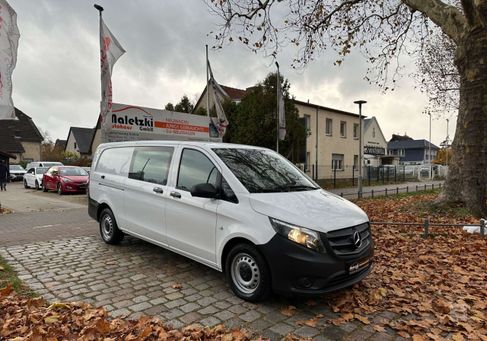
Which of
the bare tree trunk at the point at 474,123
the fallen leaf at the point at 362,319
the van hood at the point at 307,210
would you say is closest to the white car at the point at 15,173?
the van hood at the point at 307,210

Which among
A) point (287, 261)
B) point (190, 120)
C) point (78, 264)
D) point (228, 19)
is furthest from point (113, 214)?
point (190, 120)

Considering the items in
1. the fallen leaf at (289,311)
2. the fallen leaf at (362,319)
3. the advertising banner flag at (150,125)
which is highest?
the advertising banner flag at (150,125)

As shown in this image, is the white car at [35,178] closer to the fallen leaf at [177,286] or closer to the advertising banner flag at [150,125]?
the advertising banner flag at [150,125]

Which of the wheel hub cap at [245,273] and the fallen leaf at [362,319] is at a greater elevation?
the wheel hub cap at [245,273]

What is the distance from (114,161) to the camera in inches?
265

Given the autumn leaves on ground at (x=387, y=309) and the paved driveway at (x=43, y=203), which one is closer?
the autumn leaves on ground at (x=387, y=309)

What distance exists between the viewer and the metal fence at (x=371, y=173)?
2762 cm

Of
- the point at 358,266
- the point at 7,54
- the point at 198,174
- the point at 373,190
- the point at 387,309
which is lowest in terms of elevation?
the point at 387,309

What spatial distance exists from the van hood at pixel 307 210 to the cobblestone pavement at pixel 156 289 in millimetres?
1015

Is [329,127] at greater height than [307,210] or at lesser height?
greater

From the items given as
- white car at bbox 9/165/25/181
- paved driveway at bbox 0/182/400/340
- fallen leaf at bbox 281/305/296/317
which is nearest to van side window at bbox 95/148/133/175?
paved driveway at bbox 0/182/400/340

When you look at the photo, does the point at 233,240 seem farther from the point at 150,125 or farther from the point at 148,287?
the point at 150,125

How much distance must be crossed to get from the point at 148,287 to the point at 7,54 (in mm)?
7570

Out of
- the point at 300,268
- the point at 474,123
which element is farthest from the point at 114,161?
the point at 474,123
